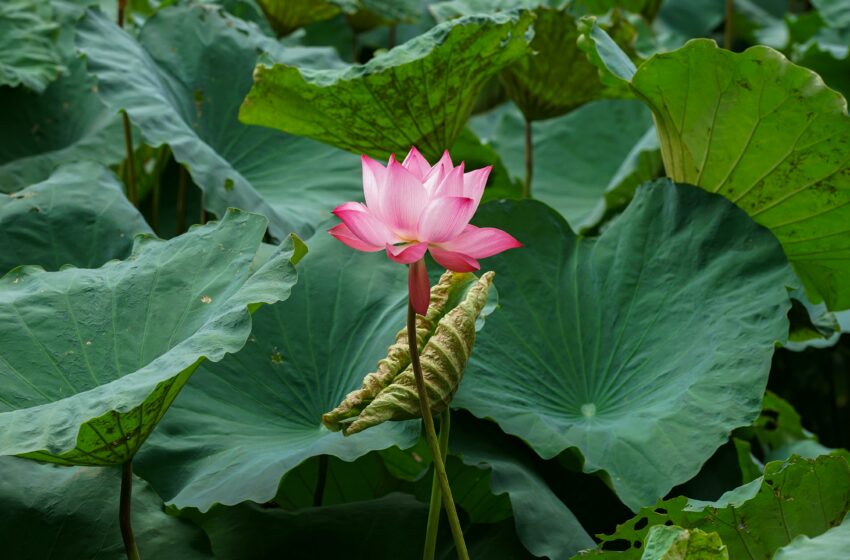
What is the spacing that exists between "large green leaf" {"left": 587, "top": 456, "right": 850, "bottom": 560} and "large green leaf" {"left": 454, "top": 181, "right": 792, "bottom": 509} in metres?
0.15

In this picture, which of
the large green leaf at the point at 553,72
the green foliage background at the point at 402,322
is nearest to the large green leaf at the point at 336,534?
the green foliage background at the point at 402,322

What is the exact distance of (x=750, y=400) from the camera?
4.03 ft

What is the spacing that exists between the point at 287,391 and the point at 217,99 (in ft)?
2.33

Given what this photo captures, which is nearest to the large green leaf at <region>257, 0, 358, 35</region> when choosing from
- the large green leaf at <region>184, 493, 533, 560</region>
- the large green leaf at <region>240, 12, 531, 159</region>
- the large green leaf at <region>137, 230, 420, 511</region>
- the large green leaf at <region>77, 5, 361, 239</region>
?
the large green leaf at <region>77, 5, 361, 239</region>

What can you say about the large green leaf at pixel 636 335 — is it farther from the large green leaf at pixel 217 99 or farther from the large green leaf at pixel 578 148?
the large green leaf at pixel 578 148

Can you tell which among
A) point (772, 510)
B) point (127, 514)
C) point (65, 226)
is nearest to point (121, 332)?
point (127, 514)

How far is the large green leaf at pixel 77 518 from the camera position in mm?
1091

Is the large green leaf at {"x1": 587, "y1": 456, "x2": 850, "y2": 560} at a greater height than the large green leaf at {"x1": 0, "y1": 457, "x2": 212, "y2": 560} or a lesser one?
greater

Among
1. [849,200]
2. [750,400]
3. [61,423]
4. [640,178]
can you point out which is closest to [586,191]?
[640,178]

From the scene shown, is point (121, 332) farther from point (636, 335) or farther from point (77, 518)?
point (636, 335)

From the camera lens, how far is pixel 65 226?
144 cm

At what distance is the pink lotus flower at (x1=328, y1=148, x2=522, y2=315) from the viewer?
0.81 meters

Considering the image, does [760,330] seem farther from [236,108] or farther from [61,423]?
[236,108]

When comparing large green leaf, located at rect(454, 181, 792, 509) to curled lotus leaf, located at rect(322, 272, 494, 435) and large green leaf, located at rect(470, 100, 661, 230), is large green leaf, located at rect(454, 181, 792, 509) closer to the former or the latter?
curled lotus leaf, located at rect(322, 272, 494, 435)
